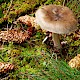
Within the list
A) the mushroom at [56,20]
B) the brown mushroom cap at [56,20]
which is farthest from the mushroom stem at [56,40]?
the brown mushroom cap at [56,20]

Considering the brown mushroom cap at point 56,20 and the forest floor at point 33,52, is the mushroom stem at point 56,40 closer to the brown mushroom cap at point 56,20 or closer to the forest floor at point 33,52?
the forest floor at point 33,52

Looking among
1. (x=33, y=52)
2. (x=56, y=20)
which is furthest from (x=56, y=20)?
(x=33, y=52)

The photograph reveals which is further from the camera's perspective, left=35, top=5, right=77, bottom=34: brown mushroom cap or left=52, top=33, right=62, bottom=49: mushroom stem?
left=52, top=33, right=62, bottom=49: mushroom stem

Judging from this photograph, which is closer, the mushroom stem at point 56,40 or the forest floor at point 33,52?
the forest floor at point 33,52

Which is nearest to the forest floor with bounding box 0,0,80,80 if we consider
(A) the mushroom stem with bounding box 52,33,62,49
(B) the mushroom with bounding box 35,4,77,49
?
(A) the mushroom stem with bounding box 52,33,62,49

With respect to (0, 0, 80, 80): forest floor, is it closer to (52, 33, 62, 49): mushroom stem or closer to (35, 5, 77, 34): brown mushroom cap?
(52, 33, 62, 49): mushroom stem

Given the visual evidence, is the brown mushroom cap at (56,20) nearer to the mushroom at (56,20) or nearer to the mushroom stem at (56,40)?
the mushroom at (56,20)

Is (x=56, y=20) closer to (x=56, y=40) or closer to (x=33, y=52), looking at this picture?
(x=56, y=40)

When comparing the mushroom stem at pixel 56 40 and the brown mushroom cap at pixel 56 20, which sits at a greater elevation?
the brown mushroom cap at pixel 56 20

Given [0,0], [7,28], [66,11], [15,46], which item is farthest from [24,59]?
[0,0]
